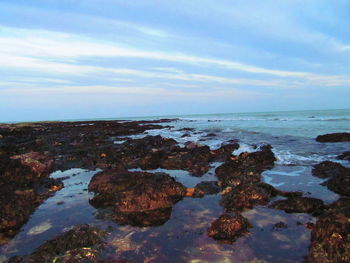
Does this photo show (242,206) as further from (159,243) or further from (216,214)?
(159,243)

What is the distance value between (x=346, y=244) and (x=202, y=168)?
898 cm

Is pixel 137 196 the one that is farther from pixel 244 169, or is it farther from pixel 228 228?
pixel 244 169

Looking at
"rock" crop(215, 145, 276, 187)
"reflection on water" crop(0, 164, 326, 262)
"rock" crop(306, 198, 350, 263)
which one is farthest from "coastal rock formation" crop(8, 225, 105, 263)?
"rock" crop(215, 145, 276, 187)

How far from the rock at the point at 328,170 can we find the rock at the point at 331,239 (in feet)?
20.0

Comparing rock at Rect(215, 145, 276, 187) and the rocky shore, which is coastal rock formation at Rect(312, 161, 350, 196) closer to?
the rocky shore

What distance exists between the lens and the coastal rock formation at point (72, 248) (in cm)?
539

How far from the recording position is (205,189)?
33.0 feet

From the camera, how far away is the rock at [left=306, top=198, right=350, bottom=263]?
198 inches

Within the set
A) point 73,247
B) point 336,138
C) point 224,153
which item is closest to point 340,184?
point 224,153

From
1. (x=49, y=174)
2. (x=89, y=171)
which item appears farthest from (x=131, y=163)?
(x=49, y=174)

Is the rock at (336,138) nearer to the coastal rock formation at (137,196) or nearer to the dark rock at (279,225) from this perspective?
the coastal rock formation at (137,196)

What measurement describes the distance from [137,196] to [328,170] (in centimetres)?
974

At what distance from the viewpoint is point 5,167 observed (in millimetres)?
12523

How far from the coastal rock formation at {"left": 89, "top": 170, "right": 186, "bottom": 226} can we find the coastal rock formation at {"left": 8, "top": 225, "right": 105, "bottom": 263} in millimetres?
1218
